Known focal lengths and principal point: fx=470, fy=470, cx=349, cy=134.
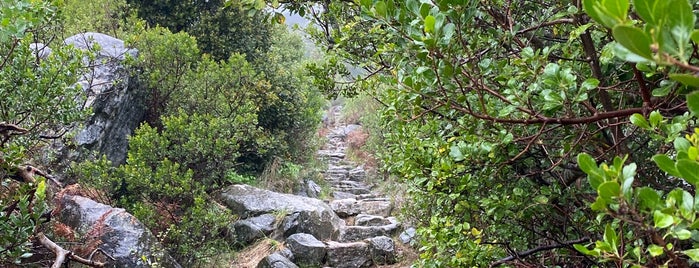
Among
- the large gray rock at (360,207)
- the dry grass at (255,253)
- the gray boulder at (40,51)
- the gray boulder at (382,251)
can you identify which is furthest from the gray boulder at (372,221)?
the gray boulder at (40,51)

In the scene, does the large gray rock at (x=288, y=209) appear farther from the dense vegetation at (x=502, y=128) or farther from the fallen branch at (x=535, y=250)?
the fallen branch at (x=535, y=250)

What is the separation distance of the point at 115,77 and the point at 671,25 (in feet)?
19.9

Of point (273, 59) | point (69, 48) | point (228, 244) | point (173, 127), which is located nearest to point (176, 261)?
point (228, 244)

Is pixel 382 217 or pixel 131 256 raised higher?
pixel 131 256

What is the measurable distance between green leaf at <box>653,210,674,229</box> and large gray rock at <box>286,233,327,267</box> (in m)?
5.49

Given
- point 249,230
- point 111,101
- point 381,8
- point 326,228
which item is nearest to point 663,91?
point 381,8

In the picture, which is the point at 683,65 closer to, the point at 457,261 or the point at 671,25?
the point at 671,25

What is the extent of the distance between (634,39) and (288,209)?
622 centimetres

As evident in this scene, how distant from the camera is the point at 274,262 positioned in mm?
5465

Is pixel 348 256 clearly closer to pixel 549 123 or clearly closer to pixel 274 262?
pixel 274 262

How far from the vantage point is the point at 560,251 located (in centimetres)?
174

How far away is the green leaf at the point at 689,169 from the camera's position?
59cm

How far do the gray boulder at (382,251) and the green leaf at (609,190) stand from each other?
570 centimetres

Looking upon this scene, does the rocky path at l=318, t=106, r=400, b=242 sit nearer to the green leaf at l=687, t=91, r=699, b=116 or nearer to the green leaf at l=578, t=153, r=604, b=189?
the green leaf at l=578, t=153, r=604, b=189
